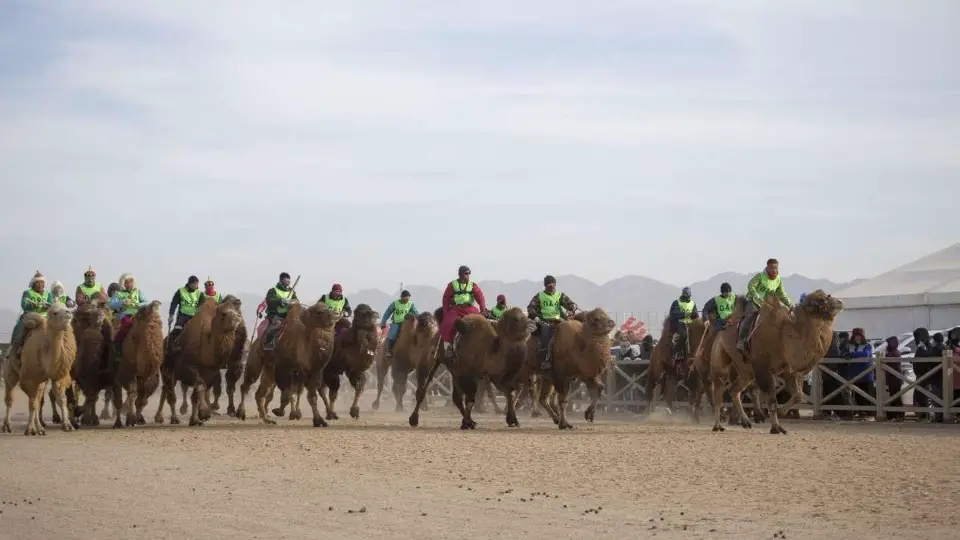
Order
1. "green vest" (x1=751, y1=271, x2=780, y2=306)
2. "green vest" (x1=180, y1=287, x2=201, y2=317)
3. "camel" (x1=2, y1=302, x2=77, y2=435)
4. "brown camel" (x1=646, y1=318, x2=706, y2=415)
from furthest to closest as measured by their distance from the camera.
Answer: "brown camel" (x1=646, y1=318, x2=706, y2=415) < "green vest" (x1=180, y1=287, x2=201, y2=317) < "green vest" (x1=751, y1=271, x2=780, y2=306) < "camel" (x1=2, y1=302, x2=77, y2=435)

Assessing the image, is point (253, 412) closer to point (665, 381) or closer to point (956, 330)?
point (665, 381)

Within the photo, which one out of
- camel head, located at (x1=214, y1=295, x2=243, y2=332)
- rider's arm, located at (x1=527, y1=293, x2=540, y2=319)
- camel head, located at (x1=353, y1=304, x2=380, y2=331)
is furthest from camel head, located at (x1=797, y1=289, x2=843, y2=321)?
camel head, located at (x1=214, y1=295, x2=243, y2=332)

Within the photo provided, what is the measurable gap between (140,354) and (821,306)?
11.9 meters

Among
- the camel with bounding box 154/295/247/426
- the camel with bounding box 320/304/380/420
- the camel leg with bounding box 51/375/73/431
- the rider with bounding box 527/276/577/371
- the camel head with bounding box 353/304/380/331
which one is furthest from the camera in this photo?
the camel with bounding box 320/304/380/420

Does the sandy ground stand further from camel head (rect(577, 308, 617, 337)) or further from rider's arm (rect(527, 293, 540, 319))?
rider's arm (rect(527, 293, 540, 319))

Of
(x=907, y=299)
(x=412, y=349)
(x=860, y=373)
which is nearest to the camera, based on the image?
(x=860, y=373)

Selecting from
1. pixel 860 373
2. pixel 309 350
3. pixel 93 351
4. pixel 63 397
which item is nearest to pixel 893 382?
pixel 860 373

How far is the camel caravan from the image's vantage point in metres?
21.6

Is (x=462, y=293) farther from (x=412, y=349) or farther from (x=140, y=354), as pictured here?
(x=412, y=349)

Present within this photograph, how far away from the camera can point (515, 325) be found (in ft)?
75.5

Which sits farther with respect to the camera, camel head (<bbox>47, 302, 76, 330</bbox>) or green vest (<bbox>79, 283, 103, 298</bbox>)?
green vest (<bbox>79, 283, 103, 298</bbox>)

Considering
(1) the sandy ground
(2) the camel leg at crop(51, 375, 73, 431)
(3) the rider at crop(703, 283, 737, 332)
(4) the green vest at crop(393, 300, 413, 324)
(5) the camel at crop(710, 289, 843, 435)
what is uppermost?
(4) the green vest at crop(393, 300, 413, 324)

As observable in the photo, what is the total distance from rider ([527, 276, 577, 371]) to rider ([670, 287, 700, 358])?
3688mm

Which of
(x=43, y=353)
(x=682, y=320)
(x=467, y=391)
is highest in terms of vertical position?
(x=682, y=320)
